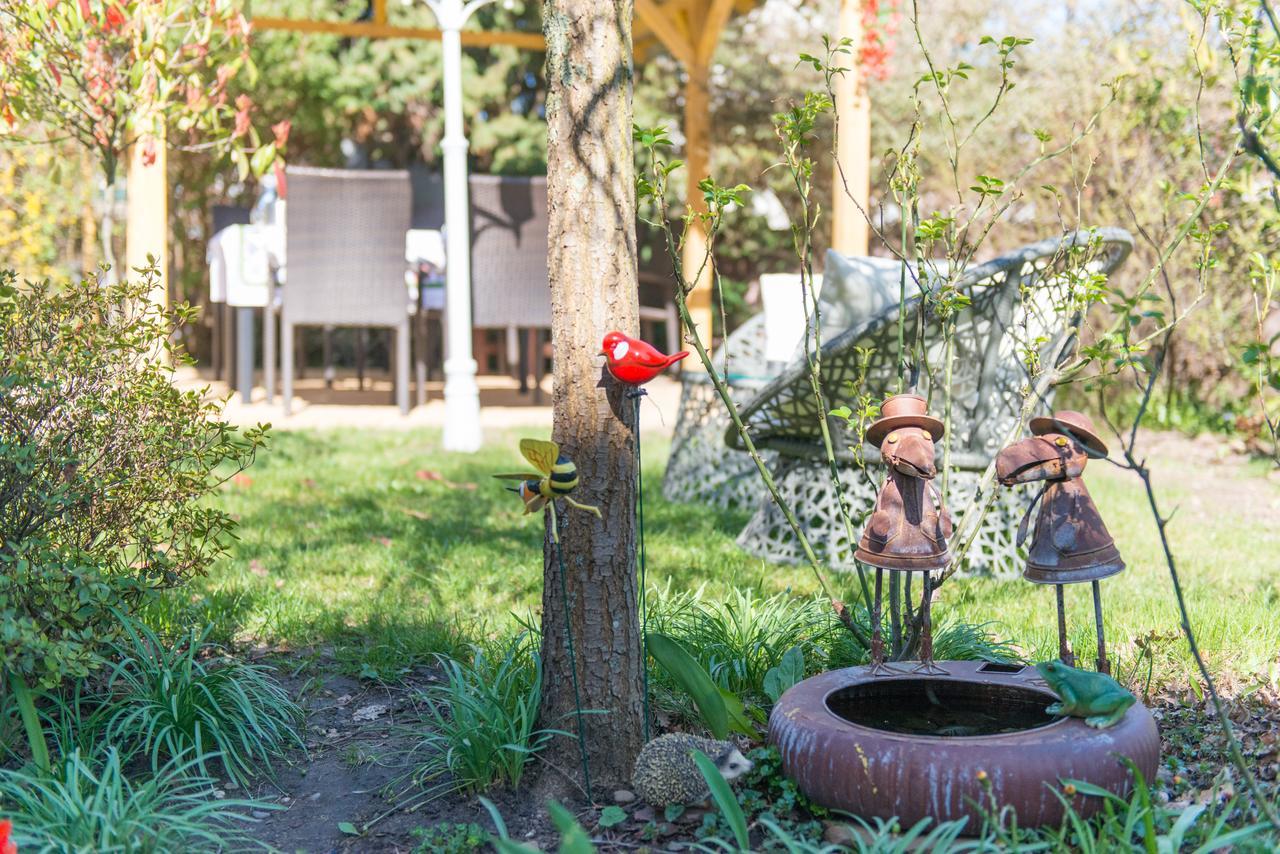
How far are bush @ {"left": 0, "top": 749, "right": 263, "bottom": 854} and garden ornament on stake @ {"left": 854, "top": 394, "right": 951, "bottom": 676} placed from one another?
1121 mm

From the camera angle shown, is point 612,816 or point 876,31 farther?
point 876,31

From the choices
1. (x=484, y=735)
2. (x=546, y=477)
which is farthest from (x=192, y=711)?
(x=546, y=477)

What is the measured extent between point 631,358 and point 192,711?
3.50 ft

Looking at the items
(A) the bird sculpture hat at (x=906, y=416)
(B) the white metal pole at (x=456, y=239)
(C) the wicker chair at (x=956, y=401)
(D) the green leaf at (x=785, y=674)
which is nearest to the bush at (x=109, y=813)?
(D) the green leaf at (x=785, y=674)

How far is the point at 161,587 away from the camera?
2273mm

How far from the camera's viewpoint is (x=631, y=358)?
75.2 inches

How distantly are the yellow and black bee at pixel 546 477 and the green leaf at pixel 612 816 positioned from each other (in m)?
0.50

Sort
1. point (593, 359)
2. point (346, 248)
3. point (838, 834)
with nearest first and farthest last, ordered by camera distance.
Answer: point (838, 834) < point (593, 359) < point (346, 248)

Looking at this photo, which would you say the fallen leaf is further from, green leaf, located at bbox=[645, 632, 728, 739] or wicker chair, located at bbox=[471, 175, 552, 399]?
wicker chair, located at bbox=[471, 175, 552, 399]

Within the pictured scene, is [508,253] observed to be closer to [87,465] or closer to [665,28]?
[665,28]

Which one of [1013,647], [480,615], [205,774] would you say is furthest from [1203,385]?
[205,774]

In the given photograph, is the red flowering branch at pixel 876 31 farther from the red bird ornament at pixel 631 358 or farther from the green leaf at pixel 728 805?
the green leaf at pixel 728 805

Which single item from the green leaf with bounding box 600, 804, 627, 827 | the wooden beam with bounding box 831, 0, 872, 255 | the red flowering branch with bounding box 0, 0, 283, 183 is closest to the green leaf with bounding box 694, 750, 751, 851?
the green leaf with bounding box 600, 804, 627, 827

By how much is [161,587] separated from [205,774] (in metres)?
0.39
